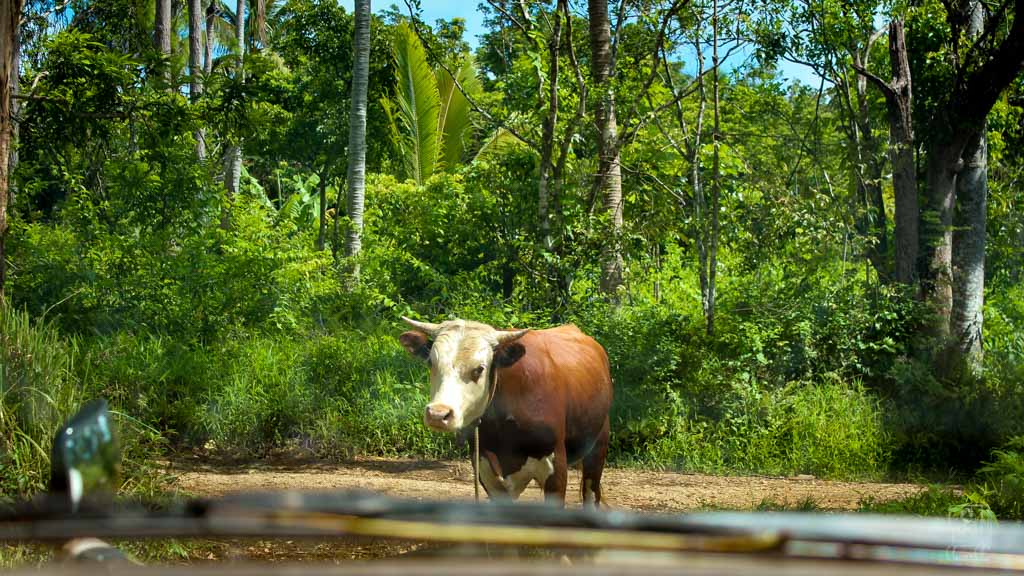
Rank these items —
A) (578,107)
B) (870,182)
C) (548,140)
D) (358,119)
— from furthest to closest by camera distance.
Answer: (358,119), (870,182), (578,107), (548,140)

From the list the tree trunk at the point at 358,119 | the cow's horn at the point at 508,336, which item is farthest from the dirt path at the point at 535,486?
the tree trunk at the point at 358,119

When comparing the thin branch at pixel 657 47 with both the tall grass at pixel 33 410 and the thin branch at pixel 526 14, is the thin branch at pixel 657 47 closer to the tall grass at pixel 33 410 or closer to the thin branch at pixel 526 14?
the thin branch at pixel 526 14

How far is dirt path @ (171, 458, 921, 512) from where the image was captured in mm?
8562

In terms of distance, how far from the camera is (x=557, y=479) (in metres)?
6.25

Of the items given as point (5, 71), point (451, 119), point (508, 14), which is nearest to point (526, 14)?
point (508, 14)

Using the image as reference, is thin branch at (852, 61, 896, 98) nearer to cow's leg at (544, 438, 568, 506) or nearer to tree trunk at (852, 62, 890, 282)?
tree trunk at (852, 62, 890, 282)

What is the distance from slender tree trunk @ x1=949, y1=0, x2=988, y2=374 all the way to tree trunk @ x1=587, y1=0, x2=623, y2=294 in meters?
4.01

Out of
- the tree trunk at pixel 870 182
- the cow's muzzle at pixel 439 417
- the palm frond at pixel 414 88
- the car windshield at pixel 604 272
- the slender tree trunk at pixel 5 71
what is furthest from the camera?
the palm frond at pixel 414 88

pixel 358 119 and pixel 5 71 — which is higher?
pixel 358 119

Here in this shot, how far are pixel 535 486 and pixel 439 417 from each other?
2746mm

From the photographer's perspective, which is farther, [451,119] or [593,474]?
[451,119]

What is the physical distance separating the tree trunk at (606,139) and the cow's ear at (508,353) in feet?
20.0

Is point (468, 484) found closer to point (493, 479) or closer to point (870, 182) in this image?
point (493, 479)

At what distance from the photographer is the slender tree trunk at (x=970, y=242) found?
12383 mm
